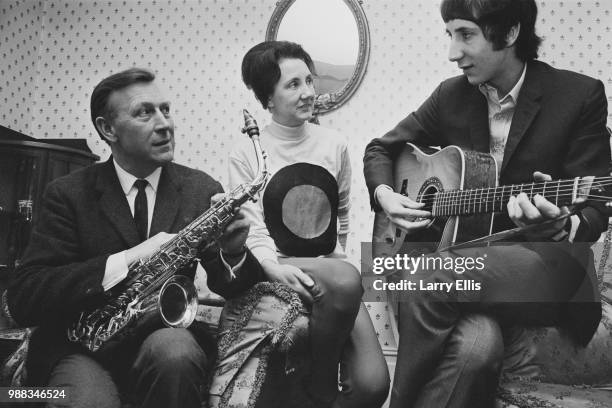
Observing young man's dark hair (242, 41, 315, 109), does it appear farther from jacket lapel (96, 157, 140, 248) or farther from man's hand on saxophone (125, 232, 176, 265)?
man's hand on saxophone (125, 232, 176, 265)

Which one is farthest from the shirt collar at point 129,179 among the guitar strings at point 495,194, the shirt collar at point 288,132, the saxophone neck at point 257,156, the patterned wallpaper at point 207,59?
the patterned wallpaper at point 207,59

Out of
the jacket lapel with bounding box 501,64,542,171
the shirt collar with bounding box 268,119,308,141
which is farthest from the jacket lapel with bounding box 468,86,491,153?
the shirt collar with bounding box 268,119,308,141

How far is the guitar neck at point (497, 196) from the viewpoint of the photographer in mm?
1499

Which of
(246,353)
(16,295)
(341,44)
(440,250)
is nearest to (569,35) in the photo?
(341,44)

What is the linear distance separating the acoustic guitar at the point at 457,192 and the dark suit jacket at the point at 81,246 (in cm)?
62

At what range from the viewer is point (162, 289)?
1.67 meters

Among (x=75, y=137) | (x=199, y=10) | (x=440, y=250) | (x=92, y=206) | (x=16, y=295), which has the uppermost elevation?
(x=199, y=10)

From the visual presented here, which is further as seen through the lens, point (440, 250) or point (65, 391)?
point (440, 250)

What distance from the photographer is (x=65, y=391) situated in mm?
1495

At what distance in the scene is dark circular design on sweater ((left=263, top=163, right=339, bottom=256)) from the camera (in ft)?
6.80

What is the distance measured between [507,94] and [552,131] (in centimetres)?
22

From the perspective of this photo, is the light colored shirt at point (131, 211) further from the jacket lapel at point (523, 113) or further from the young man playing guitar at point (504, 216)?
the jacket lapel at point (523, 113)

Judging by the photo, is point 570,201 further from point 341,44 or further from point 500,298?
point 341,44

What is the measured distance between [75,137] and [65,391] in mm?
2321
